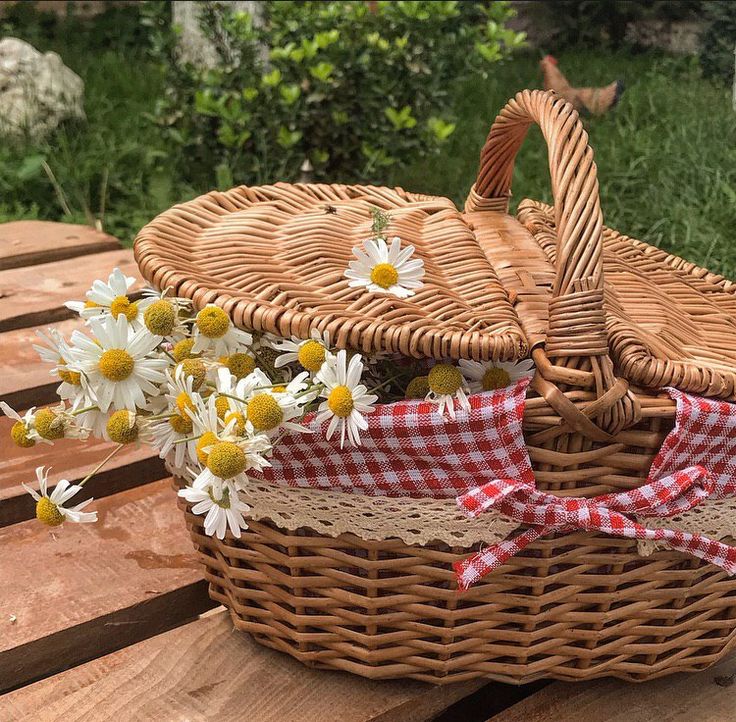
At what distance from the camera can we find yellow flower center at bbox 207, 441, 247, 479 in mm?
690

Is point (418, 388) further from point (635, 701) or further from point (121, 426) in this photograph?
point (635, 701)

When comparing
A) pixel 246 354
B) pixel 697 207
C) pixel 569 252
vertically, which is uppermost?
pixel 569 252

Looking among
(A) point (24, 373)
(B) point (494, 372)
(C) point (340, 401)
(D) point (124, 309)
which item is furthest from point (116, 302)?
(A) point (24, 373)

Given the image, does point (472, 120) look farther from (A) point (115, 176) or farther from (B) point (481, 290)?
(B) point (481, 290)

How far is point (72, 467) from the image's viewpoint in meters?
1.17

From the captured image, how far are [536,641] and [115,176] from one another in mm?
2387

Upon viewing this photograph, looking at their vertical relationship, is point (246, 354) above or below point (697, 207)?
above

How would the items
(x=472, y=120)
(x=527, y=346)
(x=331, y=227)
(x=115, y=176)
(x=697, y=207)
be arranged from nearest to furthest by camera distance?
(x=527, y=346) → (x=331, y=227) → (x=697, y=207) → (x=115, y=176) → (x=472, y=120)

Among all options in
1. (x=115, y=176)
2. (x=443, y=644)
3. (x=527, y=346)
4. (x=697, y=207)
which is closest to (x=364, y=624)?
(x=443, y=644)

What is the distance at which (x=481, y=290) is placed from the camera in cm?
87

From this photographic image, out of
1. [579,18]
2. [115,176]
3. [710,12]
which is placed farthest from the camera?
[579,18]

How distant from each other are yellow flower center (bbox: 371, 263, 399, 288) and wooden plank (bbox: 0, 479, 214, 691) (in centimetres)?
43

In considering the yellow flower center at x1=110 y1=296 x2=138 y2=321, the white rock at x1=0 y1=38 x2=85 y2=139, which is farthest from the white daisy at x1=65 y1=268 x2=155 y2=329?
the white rock at x1=0 y1=38 x2=85 y2=139

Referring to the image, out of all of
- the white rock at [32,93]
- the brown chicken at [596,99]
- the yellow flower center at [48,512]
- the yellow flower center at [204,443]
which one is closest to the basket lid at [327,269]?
the yellow flower center at [204,443]
